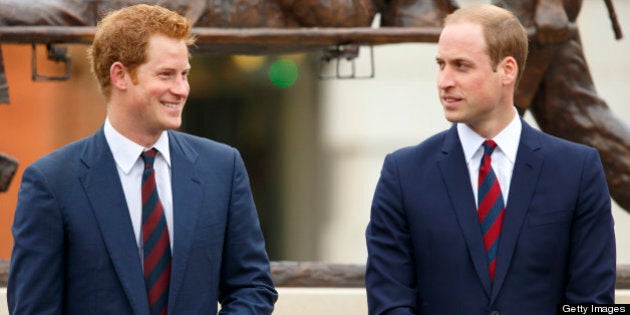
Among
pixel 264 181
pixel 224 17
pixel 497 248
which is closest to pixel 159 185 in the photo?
pixel 497 248

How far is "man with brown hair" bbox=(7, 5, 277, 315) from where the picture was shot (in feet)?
10.6

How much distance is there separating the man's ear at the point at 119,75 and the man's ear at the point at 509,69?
2.89 feet

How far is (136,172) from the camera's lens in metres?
3.31

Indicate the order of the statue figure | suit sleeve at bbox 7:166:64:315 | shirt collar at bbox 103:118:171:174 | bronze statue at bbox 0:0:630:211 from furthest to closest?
the statue figure → bronze statue at bbox 0:0:630:211 → shirt collar at bbox 103:118:171:174 → suit sleeve at bbox 7:166:64:315

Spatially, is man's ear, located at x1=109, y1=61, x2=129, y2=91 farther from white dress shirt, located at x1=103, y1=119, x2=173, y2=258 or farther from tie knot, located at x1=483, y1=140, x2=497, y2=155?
tie knot, located at x1=483, y1=140, x2=497, y2=155

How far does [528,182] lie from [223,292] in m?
0.76

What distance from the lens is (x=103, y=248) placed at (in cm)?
323

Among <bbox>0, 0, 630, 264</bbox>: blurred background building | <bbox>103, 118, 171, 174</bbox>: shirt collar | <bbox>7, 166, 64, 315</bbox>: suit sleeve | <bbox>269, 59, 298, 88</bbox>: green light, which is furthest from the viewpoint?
<bbox>269, 59, 298, 88</bbox>: green light

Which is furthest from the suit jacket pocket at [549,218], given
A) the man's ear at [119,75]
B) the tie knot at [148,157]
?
the man's ear at [119,75]

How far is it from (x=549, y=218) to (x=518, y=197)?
0.09 meters

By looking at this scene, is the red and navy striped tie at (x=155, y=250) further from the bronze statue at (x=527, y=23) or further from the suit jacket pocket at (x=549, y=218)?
the bronze statue at (x=527, y=23)

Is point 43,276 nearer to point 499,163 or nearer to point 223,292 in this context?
point 223,292

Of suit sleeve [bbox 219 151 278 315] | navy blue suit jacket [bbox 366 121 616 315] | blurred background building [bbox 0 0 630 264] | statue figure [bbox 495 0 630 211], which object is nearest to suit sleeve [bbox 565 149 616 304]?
navy blue suit jacket [bbox 366 121 616 315]

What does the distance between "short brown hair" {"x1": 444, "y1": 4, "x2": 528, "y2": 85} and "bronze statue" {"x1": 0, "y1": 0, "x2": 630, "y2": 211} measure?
225 centimetres
